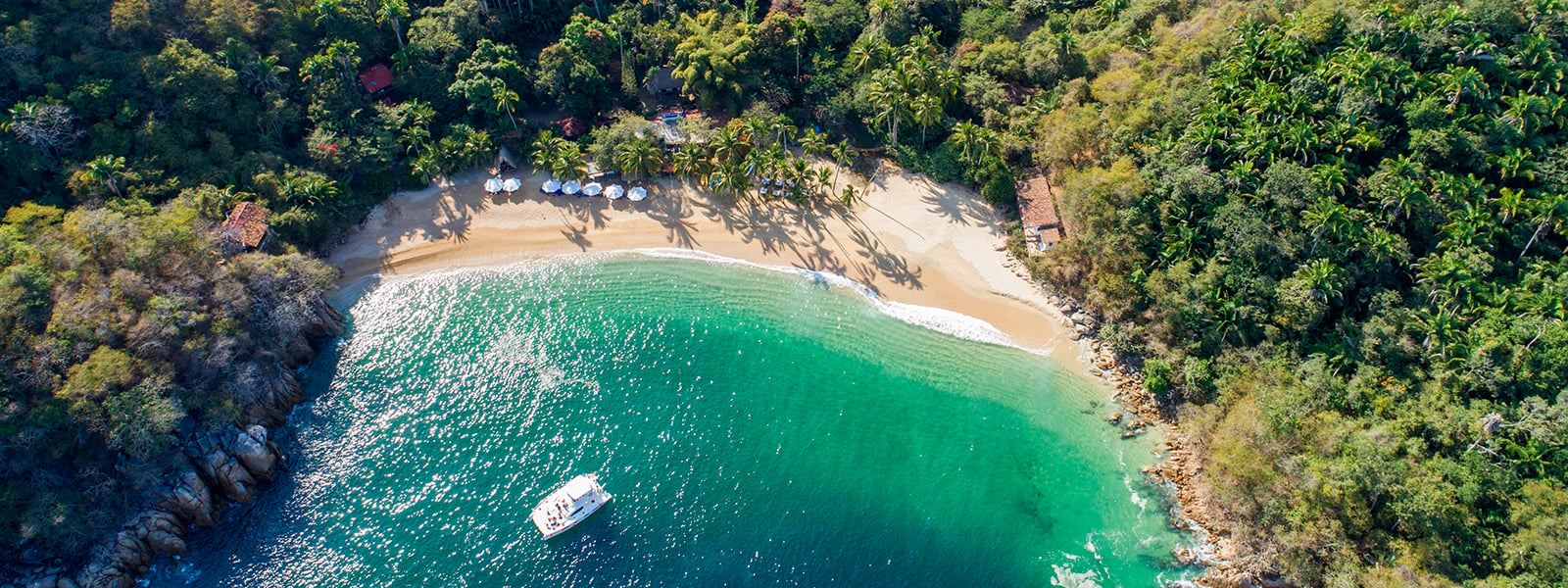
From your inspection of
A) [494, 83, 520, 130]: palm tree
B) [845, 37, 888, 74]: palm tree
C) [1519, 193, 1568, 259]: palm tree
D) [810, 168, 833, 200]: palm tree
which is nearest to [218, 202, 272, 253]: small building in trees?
[494, 83, 520, 130]: palm tree

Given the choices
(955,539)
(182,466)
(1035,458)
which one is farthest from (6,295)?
(1035,458)

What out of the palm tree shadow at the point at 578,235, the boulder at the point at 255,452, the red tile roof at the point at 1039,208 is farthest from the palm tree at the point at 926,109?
the boulder at the point at 255,452

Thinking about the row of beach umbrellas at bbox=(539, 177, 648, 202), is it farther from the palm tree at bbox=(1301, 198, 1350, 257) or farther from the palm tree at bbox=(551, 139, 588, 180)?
the palm tree at bbox=(1301, 198, 1350, 257)

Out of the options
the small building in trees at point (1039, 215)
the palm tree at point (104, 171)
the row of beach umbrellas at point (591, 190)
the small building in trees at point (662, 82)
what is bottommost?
the small building in trees at point (1039, 215)

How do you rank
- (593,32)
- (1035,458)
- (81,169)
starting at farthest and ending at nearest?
(593,32) < (81,169) < (1035,458)

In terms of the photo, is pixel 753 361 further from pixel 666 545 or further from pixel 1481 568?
pixel 1481 568

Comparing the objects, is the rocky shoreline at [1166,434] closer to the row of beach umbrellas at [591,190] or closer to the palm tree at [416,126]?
the row of beach umbrellas at [591,190]

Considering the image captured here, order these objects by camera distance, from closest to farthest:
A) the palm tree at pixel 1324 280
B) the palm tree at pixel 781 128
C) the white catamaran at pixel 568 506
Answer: the white catamaran at pixel 568 506 → the palm tree at pixel 1324 280 → the palm tree at pixel 781 128
